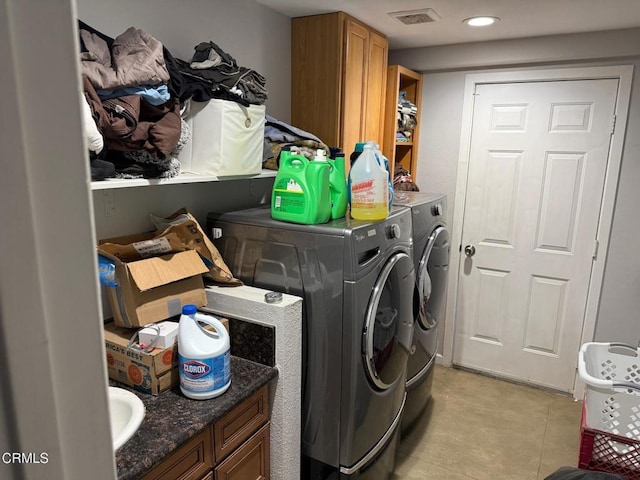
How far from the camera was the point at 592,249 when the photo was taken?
2.87m

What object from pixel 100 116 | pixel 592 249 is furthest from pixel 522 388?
pixel 100 116

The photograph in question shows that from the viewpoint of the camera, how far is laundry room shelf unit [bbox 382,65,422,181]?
2.86 metres

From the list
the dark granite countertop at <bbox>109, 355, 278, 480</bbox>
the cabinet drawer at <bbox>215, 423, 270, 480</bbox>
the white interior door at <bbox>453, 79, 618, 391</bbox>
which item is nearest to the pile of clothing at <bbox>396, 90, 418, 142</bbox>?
the white interior door at <bbox>453, 79, 618, 391</bbox>

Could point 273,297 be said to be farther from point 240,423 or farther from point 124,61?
point 124,61

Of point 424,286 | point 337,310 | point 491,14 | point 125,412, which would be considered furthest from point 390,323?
point 491,14

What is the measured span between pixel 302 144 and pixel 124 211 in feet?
2.72

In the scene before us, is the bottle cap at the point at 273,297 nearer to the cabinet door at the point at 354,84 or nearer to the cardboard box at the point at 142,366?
the cardboard box at the point at 142,366

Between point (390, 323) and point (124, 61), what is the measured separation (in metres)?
1.37

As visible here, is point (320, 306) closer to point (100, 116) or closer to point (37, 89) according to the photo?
point (100, 116)

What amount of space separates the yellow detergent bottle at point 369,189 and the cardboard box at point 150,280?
2.08ft

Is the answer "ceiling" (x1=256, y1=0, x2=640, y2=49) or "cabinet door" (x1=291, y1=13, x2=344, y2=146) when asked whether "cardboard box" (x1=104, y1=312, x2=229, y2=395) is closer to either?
"cabinet door" (x1=291, y1=13, x2=344, y2=146)

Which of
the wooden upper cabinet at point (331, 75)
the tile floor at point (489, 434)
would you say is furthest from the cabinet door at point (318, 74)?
the tile floor at point (489, 434)

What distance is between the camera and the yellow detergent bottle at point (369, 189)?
5.78 feet

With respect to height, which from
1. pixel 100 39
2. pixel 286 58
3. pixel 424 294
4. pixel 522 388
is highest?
pixel 286 58
